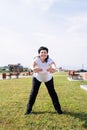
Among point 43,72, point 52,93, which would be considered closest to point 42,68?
point 43,72

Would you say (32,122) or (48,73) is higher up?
(48,73)

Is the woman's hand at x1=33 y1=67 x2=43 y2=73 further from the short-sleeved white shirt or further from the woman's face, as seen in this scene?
the woman's face

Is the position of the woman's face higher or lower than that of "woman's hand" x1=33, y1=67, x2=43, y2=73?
higher

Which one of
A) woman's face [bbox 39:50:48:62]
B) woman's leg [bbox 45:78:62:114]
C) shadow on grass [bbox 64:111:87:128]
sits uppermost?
woman's face [bbox 39:50:48:62]

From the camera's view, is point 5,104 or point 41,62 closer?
point 41,62

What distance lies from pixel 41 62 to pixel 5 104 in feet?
10.2

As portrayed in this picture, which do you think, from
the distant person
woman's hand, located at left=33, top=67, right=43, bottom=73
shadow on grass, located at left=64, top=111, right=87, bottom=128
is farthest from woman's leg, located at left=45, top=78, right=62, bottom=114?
woman's hand, located at left=33, top=67, right=43, bottom=73

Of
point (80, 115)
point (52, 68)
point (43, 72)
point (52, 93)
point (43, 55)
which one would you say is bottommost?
point (80, 115)

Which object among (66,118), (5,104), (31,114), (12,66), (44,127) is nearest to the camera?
(44,127)

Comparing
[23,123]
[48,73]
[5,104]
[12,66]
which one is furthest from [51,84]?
[12,66]

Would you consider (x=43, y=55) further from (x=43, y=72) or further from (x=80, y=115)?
(x=80, y=115)

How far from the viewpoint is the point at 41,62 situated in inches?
326

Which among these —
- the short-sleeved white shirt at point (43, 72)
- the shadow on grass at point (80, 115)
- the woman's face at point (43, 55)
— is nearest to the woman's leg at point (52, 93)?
the short-sleeved white shirt at point (43, 72)

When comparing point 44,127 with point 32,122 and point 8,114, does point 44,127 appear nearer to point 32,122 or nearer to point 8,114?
point 32,122
